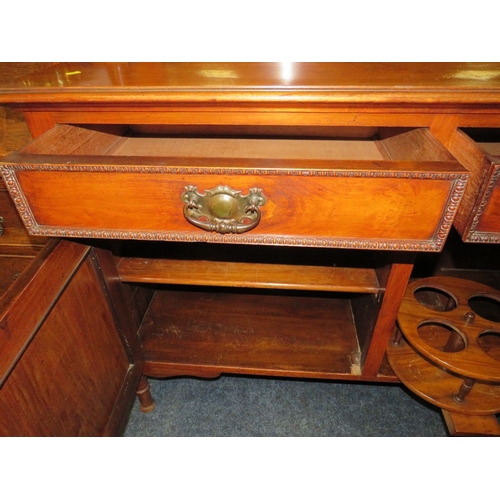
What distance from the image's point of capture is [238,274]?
2.21ft

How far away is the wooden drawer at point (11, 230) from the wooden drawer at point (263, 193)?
0.26 meters

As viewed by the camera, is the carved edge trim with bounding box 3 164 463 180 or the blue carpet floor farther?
the blue carpet floor

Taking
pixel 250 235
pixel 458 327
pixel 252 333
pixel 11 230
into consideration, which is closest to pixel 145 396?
pixel 252 333

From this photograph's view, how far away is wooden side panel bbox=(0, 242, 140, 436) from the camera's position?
15.7 inches

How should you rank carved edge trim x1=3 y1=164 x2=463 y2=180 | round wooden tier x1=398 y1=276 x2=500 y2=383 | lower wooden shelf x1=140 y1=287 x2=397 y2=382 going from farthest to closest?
lower wooden shelf x1=140 y1=287 x2=397 y2=382
round wooden tier x1=398 y1=276 x2=500 y2=383
carved edge trim x1=3 y1=164 x2=463 y2=180

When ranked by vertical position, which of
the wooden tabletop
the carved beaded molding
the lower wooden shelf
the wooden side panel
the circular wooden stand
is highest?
the wooden tabletop

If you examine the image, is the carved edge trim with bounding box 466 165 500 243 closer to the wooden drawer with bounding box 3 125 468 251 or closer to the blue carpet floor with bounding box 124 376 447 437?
the wooden drawer with bounding box 3 125 468 251

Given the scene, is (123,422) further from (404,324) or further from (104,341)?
(404,324)

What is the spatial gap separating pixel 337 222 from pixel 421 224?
0.32 ft

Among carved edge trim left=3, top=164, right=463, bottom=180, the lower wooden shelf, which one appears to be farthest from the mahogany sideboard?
the lower wooden shelf

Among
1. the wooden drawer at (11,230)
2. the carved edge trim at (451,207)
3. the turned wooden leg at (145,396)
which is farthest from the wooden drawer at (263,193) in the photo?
the turned wooden leg at (145,396)

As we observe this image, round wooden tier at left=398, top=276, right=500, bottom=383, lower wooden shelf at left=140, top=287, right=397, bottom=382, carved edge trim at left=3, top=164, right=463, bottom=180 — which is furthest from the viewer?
lower wooden shelf at left=140, top=287, right=397, bottom=382

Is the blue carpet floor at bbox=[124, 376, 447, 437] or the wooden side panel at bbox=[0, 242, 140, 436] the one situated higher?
the wooden side panel at bbox=[0, 242, 140, 436]

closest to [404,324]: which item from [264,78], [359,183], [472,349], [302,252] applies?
[472,349]
